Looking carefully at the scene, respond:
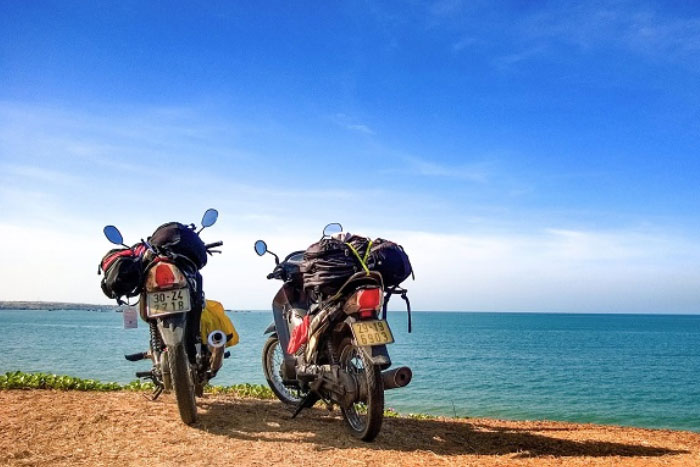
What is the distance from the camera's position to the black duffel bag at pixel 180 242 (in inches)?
228

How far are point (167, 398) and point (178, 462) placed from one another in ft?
7.35

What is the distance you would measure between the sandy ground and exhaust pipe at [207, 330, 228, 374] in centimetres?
50

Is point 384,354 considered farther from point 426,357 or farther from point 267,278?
point 426,357

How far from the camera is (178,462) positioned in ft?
14.7

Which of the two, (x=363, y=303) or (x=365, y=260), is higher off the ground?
(x=365, y=260)

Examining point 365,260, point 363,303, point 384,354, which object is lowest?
point 384,354

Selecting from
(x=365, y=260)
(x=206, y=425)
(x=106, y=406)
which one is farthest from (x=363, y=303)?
(x=106, y=406)

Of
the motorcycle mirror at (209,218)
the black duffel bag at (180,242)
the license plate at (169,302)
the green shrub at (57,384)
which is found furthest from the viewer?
the green shrub at (57,384)

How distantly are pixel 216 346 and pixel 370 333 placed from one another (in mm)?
1711

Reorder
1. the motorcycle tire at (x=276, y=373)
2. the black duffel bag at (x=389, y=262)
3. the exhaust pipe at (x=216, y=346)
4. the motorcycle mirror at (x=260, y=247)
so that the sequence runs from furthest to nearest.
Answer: the motorcycle tire at (x=276, y=373) → the motorcycle mirror at (x=260, y=247) → the exhaust pipe at (x=216, y=346) → the black duffel bag at (x=389, y=262)

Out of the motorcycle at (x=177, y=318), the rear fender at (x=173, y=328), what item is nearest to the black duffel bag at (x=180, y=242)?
the motorcycle at (x=177, y=318)

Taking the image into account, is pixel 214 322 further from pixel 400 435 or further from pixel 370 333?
pixel 400 435

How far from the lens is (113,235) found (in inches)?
235

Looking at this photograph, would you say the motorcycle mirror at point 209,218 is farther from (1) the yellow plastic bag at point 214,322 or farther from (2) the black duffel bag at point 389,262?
(2) the black duffel bag at point 389,262
